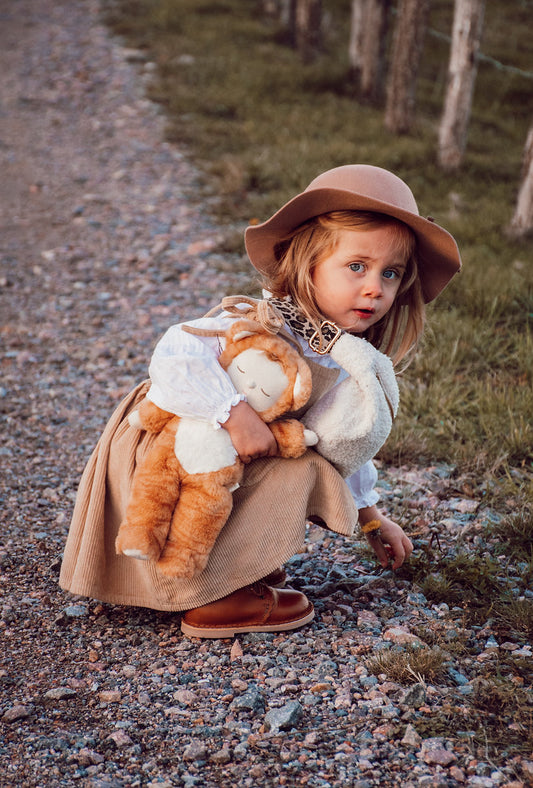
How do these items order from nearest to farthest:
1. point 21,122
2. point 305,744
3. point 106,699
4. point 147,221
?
point 305,744
point 106,699
point 147,221
point 21,122

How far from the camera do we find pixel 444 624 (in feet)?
9.71

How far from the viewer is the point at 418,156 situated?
9078 mm

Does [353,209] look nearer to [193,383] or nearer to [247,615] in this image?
[193,383]

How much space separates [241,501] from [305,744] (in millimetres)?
819

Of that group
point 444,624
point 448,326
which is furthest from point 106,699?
point 448,326

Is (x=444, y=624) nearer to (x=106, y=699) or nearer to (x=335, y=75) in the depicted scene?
(x=106, y=699)

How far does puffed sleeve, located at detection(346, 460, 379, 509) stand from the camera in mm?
3143

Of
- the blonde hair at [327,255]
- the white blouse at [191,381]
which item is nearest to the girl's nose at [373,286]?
the blonde hair at [327,255]

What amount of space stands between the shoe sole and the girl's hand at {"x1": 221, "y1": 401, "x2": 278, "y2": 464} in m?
0.68

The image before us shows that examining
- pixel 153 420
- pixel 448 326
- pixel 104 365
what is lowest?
pixel 104 365

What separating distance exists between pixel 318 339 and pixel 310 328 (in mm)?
63

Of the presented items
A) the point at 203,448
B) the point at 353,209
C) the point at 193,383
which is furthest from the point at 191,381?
the point at 353,209

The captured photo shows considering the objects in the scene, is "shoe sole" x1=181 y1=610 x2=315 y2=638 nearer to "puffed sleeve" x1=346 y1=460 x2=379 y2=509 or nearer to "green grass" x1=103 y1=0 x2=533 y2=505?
"puffed sleeve" x1=346 y1=460 x2=379 y2=509

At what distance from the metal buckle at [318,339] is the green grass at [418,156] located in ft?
5.30
